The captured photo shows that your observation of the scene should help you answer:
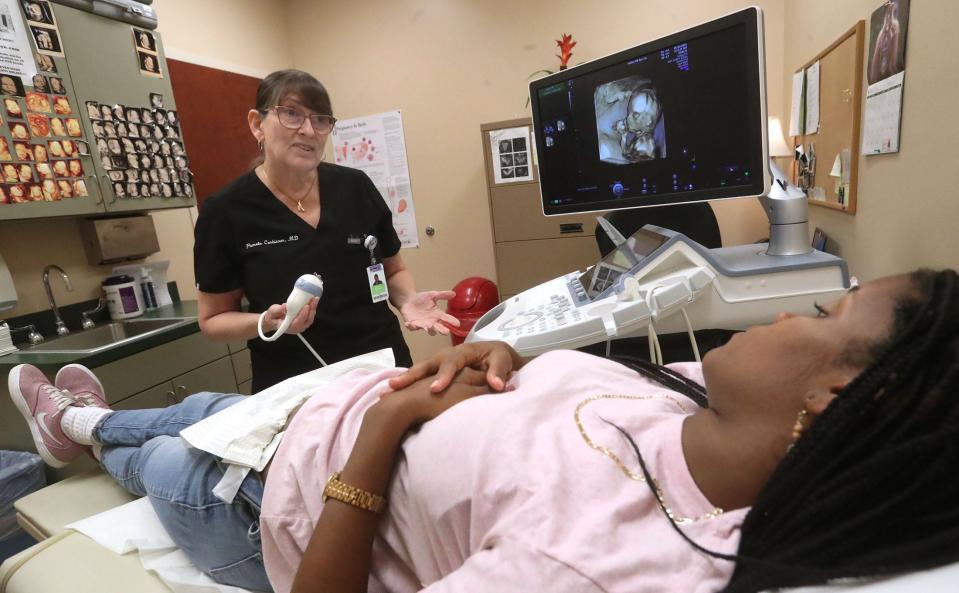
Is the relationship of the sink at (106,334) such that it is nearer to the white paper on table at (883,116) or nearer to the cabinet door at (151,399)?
the cabinet door at (151,399)

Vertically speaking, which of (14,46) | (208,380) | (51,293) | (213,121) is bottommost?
(208,380)

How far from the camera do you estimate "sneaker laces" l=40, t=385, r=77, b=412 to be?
143 centimetres

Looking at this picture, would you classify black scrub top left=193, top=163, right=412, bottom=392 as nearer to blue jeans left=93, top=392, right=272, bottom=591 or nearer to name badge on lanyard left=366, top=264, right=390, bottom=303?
name badge on lanyard left=366, top=264, right=390, bottom=303

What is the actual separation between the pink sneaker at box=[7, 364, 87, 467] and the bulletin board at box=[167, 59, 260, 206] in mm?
1647

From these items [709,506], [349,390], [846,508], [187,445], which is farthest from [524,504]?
[187,445]

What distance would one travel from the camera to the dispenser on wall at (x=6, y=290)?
202 centimetres

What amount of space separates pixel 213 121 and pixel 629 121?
270 centimetres

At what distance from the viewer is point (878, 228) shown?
4.87 feet

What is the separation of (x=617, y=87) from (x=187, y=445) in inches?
52.0

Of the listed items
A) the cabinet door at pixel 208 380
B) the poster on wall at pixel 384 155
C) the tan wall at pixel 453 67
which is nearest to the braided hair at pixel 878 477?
the cabinet door at pixel 208 380

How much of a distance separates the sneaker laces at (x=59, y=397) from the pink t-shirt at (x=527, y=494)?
0.94 meters

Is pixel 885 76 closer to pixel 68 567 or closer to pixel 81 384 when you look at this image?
pixel 68 567

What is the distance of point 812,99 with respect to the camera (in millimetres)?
2094

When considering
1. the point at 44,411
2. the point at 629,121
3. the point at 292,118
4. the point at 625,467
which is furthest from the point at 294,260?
the point at 625,467
